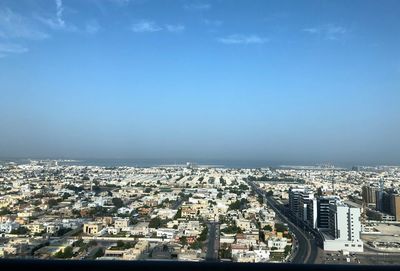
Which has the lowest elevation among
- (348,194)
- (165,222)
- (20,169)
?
(165,222)

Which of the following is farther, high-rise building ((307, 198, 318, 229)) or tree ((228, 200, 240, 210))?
tree ((228, 200, 240, 210))

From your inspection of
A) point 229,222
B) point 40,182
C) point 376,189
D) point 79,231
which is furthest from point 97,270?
point 376,189

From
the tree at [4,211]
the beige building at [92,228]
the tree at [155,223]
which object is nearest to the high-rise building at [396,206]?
the tree at [155,223]

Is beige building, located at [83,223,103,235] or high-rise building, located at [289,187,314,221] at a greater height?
high-rise building, located at [289,187,314,221]

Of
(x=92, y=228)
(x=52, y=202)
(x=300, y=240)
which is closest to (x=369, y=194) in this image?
(x=300, y=240)

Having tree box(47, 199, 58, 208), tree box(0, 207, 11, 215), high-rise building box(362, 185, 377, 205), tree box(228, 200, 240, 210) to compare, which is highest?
high-rise building box(362, 185, 377, 205)

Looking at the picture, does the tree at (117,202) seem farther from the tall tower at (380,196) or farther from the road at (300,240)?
the tall tower at (380,196)

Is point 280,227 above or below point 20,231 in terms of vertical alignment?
below

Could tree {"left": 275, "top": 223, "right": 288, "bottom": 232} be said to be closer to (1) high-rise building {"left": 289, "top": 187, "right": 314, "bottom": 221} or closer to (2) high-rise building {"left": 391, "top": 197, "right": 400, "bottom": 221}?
(1) high-rise building {"left": 289, "top": 187, "right": 314, "bottom": 221}

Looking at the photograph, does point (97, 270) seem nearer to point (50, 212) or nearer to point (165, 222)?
point (50, 212)

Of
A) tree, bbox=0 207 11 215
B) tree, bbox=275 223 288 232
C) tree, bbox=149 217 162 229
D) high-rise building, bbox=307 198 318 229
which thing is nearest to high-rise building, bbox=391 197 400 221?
high-rise building, bbox=307 198 318 229

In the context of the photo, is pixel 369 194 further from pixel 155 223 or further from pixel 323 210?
pixel 155 223
